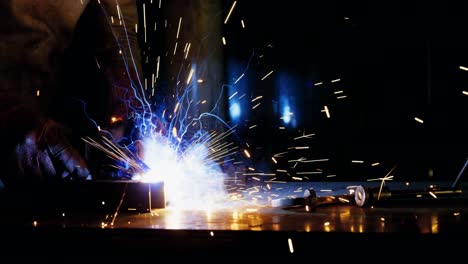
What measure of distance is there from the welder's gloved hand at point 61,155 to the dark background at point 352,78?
131 centimetres

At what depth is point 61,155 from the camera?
2783mm

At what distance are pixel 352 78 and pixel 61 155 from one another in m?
2.38

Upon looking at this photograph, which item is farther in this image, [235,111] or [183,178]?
[235,111]

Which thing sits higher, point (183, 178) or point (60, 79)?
point (60, 79)

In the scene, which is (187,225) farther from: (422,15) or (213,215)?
(422,15)

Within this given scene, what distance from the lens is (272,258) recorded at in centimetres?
170

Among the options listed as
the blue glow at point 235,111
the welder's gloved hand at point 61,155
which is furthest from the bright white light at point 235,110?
the welder's gloved hand at point 61,155

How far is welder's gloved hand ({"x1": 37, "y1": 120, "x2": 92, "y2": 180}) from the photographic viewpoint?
2771mm

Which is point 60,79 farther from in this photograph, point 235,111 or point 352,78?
point 352,78

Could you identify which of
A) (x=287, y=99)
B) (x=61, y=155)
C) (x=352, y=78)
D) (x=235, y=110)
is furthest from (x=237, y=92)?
(x=61, y=155)

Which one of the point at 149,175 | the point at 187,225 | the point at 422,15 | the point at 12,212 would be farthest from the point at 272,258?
the point at 422,15

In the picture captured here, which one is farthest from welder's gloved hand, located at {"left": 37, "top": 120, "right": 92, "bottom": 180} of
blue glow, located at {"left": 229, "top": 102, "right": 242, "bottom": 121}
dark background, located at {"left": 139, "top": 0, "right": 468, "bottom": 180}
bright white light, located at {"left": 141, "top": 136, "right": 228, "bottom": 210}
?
blue glow, located at {"left": 229, "top": 102, "right": 242, "bottom": 121}

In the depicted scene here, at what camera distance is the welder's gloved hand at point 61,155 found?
109 inches

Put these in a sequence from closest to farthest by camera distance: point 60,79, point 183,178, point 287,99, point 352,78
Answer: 1. point 183,178
2. point 60,79
3. point 352,78
4. point 287,99
